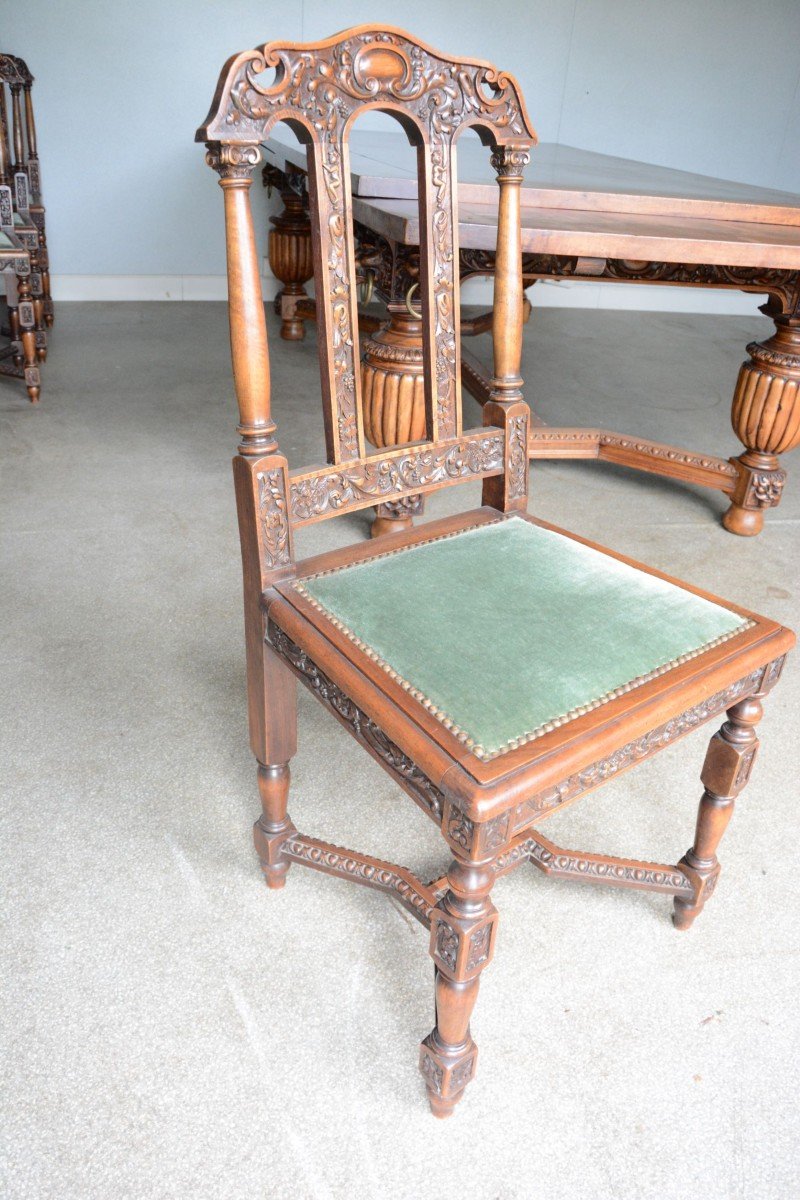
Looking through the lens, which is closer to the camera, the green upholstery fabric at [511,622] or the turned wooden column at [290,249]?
the green upholstery fabric at [511,622]

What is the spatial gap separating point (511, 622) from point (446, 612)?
0.26 ft

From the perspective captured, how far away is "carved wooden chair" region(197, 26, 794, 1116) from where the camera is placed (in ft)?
2.90

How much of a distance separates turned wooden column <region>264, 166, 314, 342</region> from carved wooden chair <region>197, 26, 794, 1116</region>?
2.59 metres

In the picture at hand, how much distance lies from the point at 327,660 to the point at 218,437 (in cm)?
216

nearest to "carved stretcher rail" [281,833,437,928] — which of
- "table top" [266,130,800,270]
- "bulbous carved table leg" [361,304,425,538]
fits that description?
"bulbous carved table leg" [361,304,425,538]

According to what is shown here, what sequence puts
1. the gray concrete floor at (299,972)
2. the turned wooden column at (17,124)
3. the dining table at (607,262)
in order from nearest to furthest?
the gray concrete floor at (299,972) → the dining table at (607,262) → the turned wooden column at (17,124)

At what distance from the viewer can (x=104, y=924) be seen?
1234mm

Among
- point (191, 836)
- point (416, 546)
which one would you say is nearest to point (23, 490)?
point (191, 836)

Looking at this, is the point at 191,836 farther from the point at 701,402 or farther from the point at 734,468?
the point at 701,402

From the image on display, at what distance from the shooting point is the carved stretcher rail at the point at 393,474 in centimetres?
111

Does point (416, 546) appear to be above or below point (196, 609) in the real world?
above

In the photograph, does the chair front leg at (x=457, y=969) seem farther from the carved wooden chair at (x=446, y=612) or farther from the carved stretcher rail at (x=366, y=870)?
the carved stretcher rail at (x=366, y=870)

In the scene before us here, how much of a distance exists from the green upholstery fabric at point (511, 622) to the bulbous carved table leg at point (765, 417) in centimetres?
139

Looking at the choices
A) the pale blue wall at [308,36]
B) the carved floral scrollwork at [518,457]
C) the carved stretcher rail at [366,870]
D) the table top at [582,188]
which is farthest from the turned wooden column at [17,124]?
the carved stretcher rail at [366,870]
